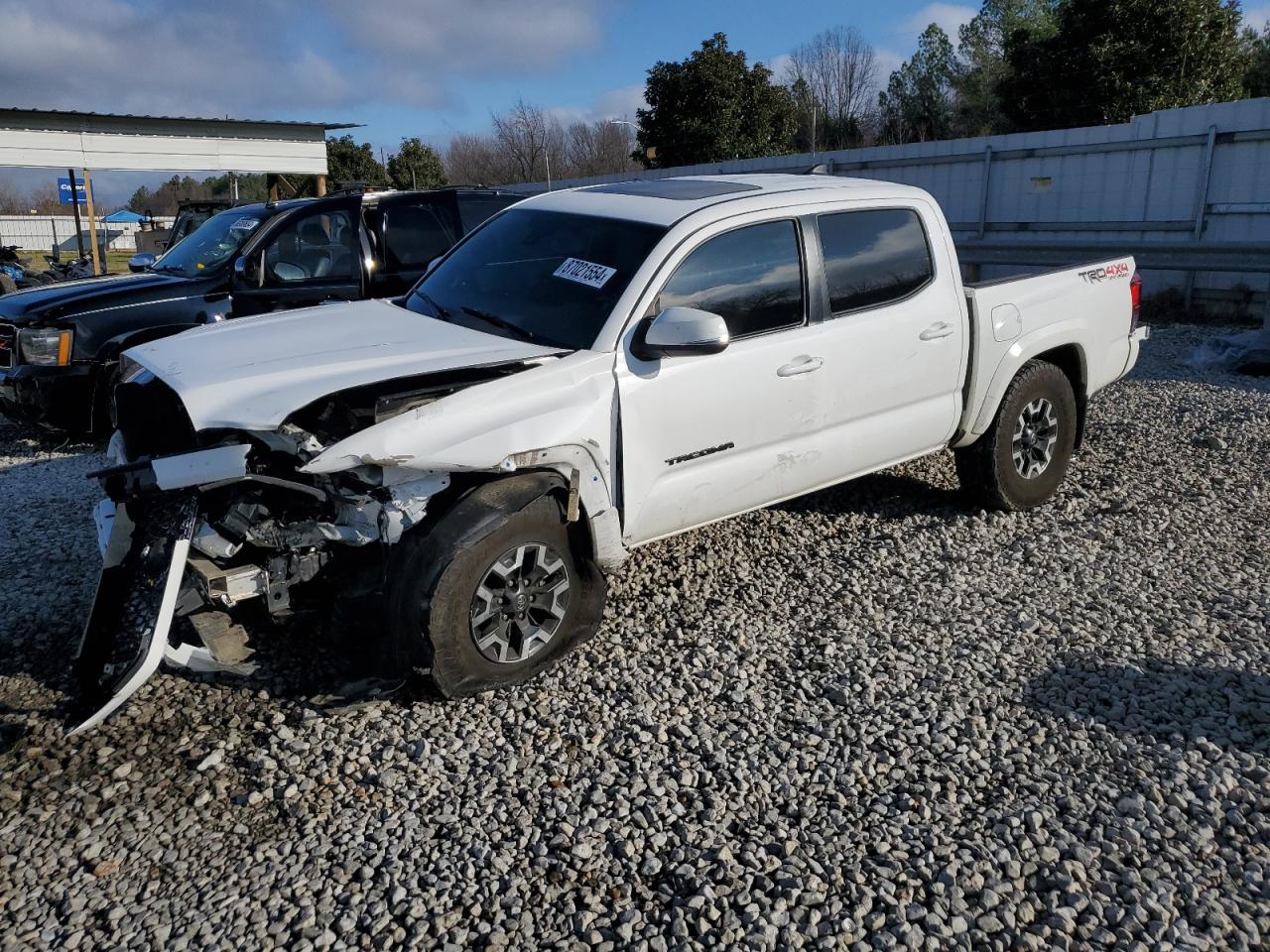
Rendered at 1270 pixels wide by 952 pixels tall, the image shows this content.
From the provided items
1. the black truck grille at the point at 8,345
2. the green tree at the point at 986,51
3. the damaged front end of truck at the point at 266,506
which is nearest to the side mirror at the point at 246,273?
the black truck grille at the point at 8,345

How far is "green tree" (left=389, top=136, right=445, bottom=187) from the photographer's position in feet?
144

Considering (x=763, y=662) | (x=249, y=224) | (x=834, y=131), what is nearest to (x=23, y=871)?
(x=763, y=662)

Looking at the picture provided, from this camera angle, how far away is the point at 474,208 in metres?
8.45

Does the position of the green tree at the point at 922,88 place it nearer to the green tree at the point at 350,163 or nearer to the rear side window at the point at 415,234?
the green tree at the point at 350,163

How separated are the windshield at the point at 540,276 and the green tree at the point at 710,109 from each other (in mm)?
26285

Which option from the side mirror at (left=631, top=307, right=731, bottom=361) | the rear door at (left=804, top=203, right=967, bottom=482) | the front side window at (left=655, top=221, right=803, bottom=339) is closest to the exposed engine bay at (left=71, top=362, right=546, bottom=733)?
the side mirror at (left=631, top=307, right=731, bottom=361)

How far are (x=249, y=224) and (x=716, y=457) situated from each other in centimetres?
591

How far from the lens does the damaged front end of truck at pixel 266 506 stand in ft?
11.2

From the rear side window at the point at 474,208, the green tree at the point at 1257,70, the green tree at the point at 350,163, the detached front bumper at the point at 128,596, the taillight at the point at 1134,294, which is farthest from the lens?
the green tree at the point at 350,163

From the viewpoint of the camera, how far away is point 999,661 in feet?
13.7

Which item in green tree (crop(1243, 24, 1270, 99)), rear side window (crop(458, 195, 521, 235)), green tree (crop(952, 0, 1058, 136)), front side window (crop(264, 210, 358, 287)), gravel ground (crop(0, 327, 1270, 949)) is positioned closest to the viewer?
gravel ground (crop(0, 327, 1270, 949))

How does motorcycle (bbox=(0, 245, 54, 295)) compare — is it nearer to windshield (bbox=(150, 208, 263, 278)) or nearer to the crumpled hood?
windshield (bbox=(150, 208, 263, 278))

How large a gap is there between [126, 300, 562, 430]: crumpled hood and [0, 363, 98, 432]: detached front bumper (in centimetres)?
313

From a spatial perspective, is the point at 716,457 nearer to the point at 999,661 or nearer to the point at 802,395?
the point at 802,395
